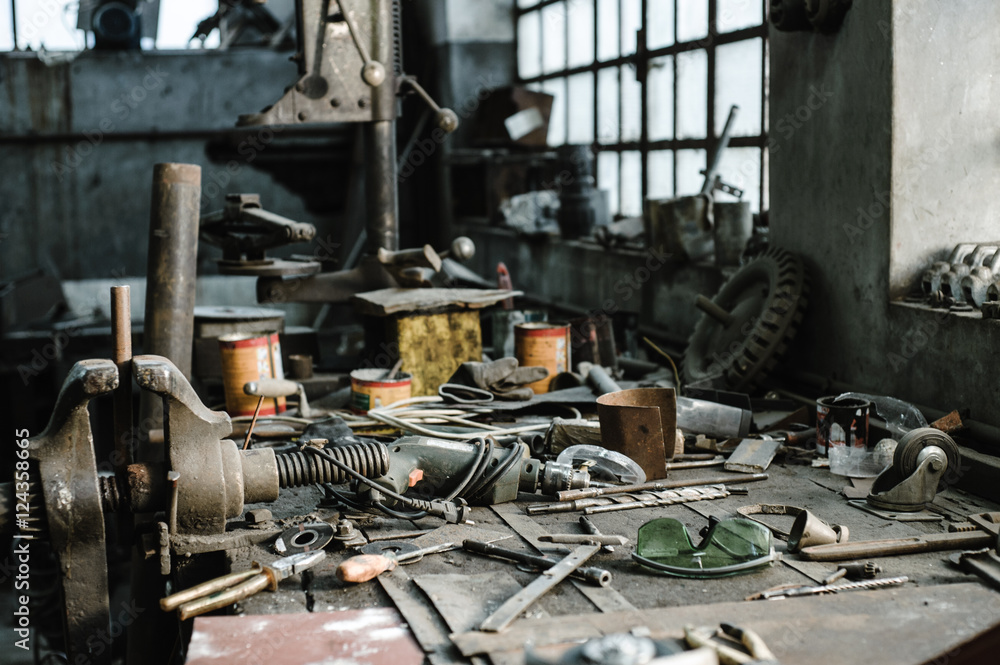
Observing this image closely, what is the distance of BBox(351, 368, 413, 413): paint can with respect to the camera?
3.02 metres

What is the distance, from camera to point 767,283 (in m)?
3.53

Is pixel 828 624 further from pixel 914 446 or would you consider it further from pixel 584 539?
pixel 914 446

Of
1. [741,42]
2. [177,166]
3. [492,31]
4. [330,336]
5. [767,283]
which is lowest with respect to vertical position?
[330,336]

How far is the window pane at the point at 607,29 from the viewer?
568 centimetres

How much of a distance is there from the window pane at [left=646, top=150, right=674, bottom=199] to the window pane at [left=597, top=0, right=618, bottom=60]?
2.57ft

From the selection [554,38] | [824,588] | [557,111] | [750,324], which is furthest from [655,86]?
[824,588]

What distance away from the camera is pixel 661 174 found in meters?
5.29

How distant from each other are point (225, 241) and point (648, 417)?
1.83m

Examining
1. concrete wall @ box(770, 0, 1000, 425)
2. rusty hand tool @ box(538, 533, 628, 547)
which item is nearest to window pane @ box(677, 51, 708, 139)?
concrete wall @ box(770, 0, 1000, 425)

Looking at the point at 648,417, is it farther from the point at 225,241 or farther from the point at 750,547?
the point at 225,241

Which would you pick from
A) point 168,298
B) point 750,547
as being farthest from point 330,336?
point 750,547

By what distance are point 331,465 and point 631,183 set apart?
3786 millimetres

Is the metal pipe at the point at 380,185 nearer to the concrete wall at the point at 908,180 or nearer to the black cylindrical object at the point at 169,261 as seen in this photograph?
the black cylindrical object at the point at 169,261

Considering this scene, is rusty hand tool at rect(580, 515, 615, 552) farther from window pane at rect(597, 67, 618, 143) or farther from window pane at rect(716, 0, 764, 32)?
window pane at rect(597, 67, 618, 143)
